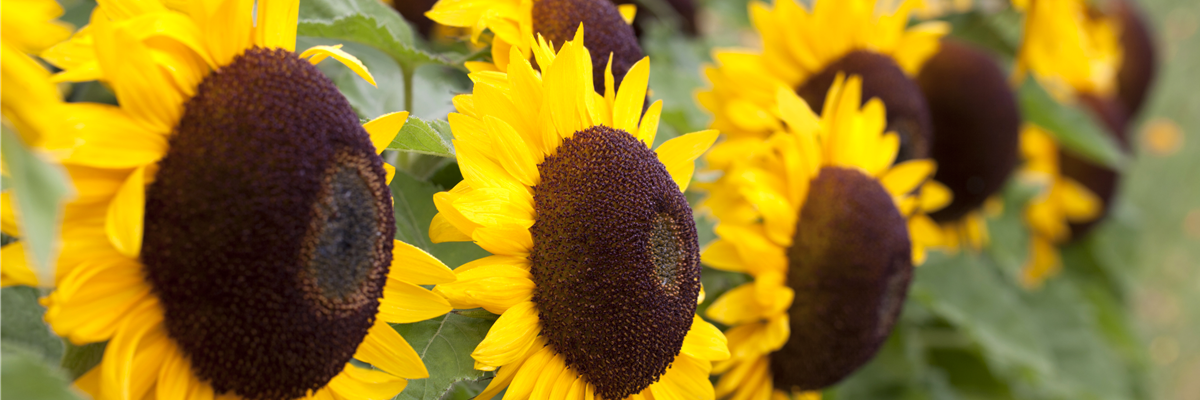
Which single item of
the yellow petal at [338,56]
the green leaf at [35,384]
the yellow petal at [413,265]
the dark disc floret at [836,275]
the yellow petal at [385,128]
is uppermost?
the yellow petal at [338,56]

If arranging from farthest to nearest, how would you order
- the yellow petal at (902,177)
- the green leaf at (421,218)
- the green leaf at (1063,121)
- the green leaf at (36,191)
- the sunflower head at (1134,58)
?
1. the sunflower head at (1134,58)
2. the green leaf at (1063,121)
3. the yellow petal at (902,177)
4. the green leaf at (421,218)
5. the green leaf at (36,191)

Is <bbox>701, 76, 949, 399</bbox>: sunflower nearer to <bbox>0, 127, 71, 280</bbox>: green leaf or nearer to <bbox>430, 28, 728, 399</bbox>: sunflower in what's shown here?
<bbox>430, 28, 728, 399</bbox>: sunflower

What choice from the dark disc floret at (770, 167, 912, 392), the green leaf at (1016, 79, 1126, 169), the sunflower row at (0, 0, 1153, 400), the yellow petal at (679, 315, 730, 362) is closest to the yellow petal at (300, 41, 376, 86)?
the sunflower row at (0, 0, 1153, 400)

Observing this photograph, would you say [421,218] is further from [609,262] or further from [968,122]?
[968,122]

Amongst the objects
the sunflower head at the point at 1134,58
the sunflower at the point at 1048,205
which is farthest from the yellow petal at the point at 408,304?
the sunflower head at the point at 1134,58

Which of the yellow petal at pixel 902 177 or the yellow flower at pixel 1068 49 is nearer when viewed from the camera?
the yellow petal at pixel 902 177

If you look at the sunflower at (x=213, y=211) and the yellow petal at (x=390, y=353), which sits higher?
the sunflower at (x=213, y=211)

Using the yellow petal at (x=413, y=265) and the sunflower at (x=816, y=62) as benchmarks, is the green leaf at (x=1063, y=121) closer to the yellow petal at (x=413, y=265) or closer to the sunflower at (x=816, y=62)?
the sunflower at (x=816, y=62)
